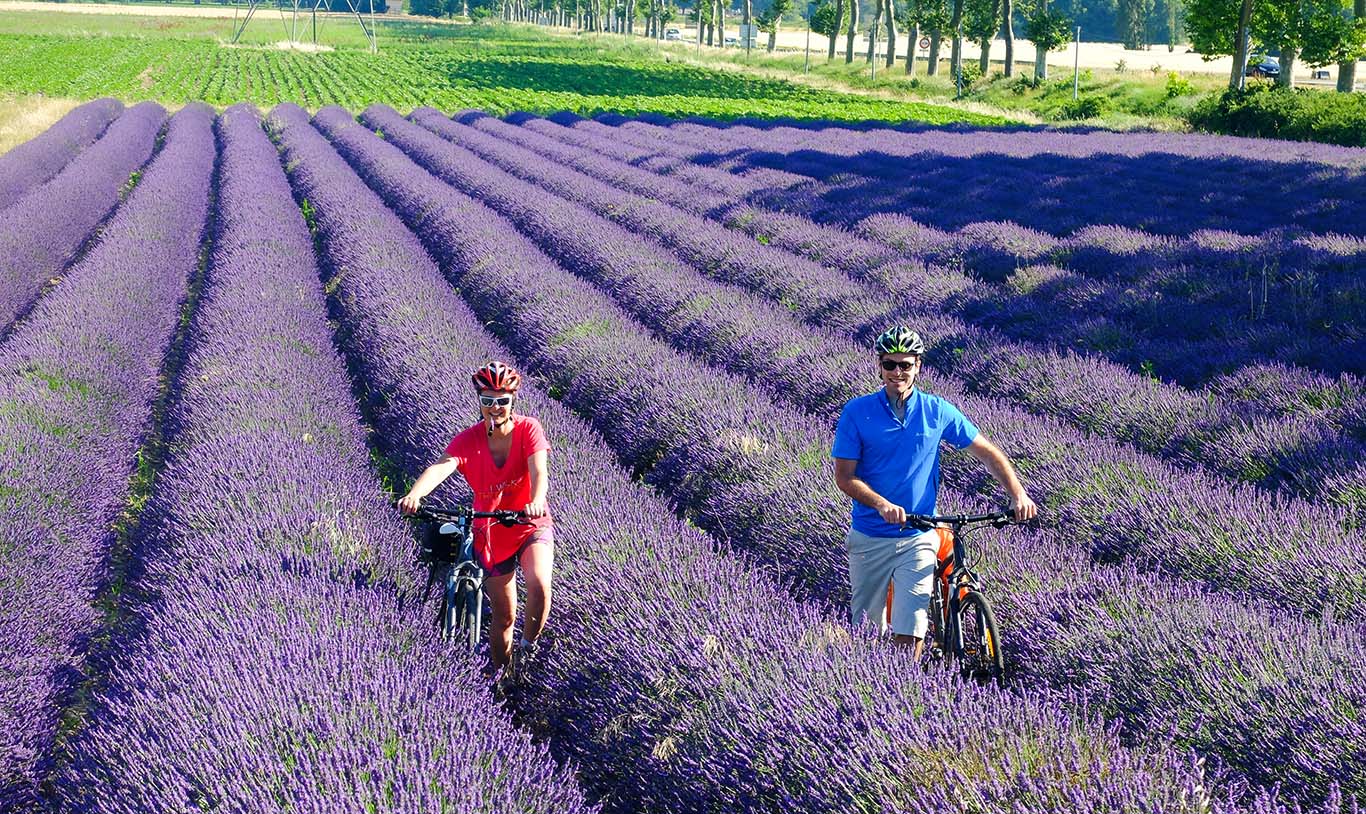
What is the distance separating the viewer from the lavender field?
286 cm

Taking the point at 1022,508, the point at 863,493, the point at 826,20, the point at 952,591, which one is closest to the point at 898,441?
the point at 863,493

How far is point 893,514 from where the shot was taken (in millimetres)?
3320

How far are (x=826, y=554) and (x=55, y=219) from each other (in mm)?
12235

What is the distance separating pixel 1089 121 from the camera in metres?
29.9

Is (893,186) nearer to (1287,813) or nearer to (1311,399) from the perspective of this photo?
(1311,399)

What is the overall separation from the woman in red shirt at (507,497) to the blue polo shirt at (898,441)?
40.9 inches

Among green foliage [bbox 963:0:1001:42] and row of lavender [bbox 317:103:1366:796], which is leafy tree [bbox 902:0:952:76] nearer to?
green foliage [bbox 963:0:1001:42]

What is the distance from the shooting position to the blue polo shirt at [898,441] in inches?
138

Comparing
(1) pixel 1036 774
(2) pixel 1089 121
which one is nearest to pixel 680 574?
(1) pixel 1036 774

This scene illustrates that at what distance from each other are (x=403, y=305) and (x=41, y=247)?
5830 mm

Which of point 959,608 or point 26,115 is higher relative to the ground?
point 26,115

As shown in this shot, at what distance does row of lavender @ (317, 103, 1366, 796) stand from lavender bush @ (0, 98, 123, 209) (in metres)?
11.4

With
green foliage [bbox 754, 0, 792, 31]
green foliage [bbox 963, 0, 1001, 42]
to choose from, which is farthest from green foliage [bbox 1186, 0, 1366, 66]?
green foliage [bbox 754, 0, 792, 31]

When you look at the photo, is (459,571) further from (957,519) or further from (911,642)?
(957,519)
